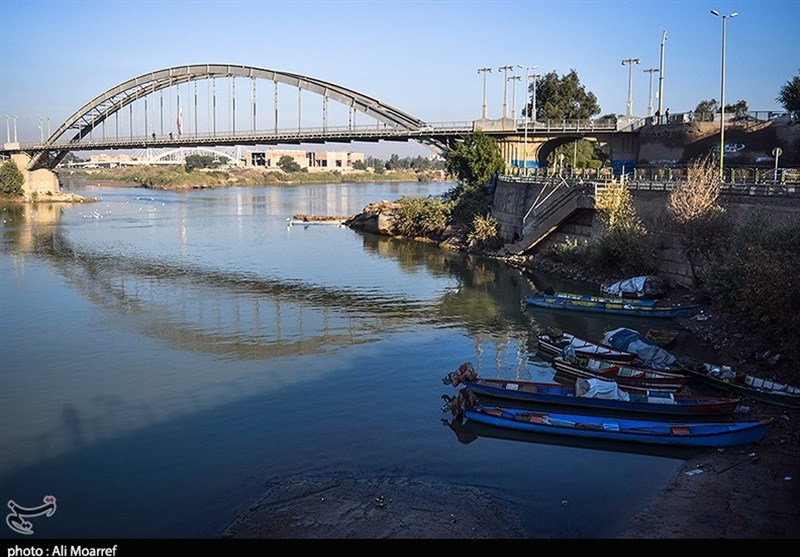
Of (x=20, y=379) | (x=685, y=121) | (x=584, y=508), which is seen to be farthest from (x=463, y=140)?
(x=584, y=508)

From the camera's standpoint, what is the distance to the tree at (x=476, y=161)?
56.9 m

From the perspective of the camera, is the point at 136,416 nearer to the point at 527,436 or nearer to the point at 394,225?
the point at 527,436

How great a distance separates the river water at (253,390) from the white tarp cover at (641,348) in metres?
2.40

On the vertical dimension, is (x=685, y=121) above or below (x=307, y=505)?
above

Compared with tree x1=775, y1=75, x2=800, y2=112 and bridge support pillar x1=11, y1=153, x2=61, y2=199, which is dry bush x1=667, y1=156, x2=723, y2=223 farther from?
bridge support pillar x1=11, y1=153, x2=61, y2=199

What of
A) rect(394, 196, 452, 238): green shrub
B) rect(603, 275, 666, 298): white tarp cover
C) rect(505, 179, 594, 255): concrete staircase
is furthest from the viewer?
rect(394, 196, 452, 238): green shrub

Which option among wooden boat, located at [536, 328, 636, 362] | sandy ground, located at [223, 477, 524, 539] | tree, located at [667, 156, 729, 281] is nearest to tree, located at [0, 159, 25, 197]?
tree, located at [667, 156, 729, 281]

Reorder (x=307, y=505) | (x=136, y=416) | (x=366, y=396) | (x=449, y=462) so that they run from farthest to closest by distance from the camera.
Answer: (x=366, y=396) → (x=136, y=416) → (x=449, y=462) → (x=307, y=505)

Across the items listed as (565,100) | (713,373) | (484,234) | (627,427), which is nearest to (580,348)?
(713,373)

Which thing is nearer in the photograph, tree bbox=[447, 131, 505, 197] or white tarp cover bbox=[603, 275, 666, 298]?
white tarp cover bbox=[603, 275, 666, 298]

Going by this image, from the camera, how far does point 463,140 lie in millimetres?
63188

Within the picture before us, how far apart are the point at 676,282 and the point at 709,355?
8901mm

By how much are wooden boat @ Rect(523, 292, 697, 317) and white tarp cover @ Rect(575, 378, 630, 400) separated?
35.3 ft

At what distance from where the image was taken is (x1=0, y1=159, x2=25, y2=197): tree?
88188 mm
